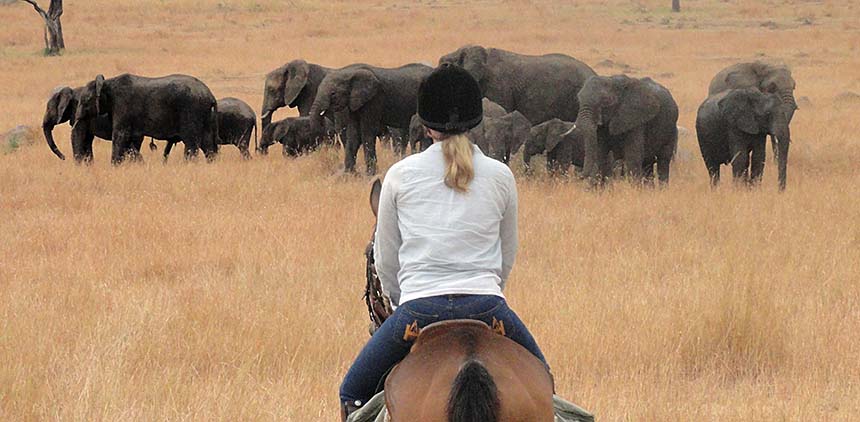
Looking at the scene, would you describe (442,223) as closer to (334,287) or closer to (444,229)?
(444,229)

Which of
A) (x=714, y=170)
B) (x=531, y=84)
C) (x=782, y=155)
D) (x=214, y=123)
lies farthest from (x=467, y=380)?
(x=214, y=123)

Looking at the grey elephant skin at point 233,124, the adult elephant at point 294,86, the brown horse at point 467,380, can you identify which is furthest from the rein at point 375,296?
the grey elephant skin at point 233,124

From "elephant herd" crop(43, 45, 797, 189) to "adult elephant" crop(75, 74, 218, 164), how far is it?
0.02 metres

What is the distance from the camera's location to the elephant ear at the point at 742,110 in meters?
15.2

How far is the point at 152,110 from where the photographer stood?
18.3 metres

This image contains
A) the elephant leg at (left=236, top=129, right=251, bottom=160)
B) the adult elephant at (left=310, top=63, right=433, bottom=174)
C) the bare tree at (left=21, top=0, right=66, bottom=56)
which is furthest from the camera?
the bare tree at (left=21, top=0, right=66, bottom=56)

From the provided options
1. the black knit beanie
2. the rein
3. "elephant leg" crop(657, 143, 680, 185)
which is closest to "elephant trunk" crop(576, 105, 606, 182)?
"elephant leg" crop(657, 143, 680, 185)

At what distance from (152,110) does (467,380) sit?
15389 millimetres

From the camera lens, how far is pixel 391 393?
3.89 meters

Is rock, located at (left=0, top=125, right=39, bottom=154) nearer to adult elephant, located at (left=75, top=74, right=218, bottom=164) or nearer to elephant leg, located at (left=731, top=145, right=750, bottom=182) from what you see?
adult elephant, located at (left=75, top=74, right=218, bottom=164)

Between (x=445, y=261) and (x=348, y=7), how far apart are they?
5750 centimetres

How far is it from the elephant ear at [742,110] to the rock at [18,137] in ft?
35.6

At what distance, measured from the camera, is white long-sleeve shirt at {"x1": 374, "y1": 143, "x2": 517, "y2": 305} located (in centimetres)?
427

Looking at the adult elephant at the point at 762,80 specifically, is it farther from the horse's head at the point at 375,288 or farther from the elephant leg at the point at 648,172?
the horse's head at the point at 375,288
